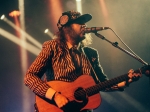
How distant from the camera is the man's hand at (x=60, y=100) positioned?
2.06 m

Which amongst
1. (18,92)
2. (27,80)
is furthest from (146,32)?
(27,80)

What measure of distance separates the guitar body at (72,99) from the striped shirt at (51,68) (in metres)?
0.09

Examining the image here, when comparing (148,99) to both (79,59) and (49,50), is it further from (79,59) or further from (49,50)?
(49,50)

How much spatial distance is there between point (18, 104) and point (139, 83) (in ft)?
12.0

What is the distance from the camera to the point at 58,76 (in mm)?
2416

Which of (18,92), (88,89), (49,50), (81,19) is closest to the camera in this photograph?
(88,89)

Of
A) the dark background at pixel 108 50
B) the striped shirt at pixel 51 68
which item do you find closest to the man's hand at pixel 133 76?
the striped shirt at pixel 51 68

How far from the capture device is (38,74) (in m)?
2.40

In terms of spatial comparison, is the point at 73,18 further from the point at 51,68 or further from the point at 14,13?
the point at 14,13

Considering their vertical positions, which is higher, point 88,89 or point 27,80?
point 27,80

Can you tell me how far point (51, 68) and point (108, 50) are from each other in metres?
3.97

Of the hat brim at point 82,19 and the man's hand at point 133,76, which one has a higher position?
the hat brim at point 82,19

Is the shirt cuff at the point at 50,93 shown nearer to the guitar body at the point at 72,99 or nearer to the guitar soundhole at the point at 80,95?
the guitar body at the point at 72,99

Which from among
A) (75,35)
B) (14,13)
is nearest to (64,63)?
(75,35)
